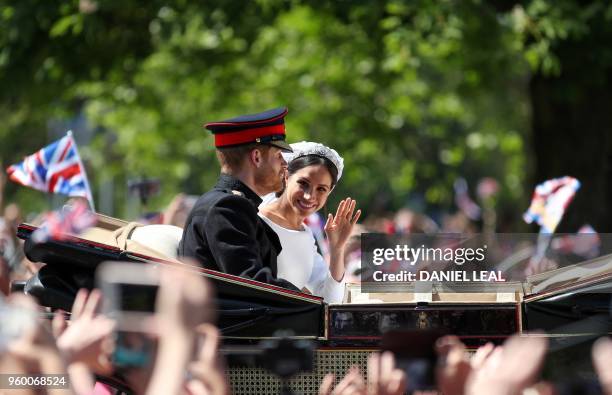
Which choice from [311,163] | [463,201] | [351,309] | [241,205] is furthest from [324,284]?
[463,201]

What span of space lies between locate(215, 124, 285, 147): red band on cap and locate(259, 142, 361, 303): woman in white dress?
226 millimetres

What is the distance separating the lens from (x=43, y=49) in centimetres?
1117

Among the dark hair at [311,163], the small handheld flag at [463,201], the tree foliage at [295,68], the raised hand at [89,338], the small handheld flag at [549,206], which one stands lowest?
the raised hand at [89,338]

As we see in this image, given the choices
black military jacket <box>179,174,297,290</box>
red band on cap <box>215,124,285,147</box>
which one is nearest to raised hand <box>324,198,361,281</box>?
black military jacket <box>179,174,297,290</box>

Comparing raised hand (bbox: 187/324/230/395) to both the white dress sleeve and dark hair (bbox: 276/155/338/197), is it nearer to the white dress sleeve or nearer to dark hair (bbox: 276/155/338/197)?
the white dress sleeve

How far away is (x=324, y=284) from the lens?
5223mm

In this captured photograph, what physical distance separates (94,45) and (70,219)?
8.30 metres

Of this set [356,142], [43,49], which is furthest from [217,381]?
[356,142]

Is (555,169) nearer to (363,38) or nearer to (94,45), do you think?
(363,38)

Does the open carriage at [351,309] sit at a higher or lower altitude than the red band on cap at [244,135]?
lower

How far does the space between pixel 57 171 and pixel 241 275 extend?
162 inches

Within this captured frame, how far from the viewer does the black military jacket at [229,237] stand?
461cm

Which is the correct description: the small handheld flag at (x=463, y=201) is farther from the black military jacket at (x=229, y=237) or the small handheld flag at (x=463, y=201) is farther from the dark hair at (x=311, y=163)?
the black military jacket at (x=229, y=237)

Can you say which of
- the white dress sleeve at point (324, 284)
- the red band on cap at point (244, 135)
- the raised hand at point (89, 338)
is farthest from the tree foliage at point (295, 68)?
the raised hand at point (89, 338)
